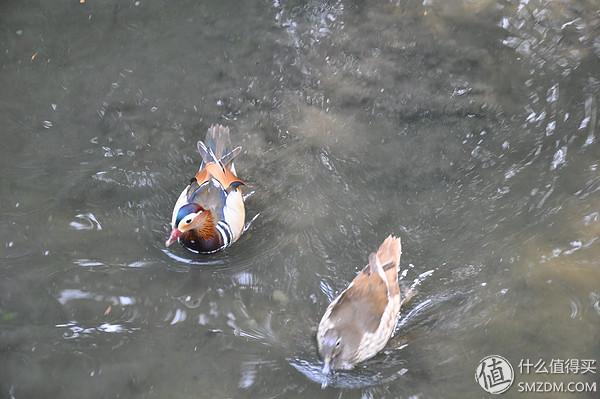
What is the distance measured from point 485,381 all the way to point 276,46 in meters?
3.99

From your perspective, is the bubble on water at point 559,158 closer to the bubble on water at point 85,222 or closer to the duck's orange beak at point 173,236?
the duck's orange beak at point 173,236

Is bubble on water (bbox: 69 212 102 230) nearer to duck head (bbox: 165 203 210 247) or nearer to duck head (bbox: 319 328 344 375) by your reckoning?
duck head (bbox: 165 203 210 247)

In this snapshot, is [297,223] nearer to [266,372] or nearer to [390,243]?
[390,243]

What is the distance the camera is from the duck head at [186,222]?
5641 millimetres

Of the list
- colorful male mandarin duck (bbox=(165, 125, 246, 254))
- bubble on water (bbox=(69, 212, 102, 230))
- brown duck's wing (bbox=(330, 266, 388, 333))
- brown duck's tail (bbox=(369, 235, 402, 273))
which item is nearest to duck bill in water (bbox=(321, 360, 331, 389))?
brown duck's wing (bbox=(330, 266, 388, 333))

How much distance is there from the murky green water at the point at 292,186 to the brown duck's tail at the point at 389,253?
0.31 m

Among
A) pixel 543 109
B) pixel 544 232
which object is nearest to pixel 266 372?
pixel 544 232

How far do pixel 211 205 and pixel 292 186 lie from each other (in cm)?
71

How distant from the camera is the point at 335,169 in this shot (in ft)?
20.5

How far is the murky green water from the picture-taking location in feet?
16.4

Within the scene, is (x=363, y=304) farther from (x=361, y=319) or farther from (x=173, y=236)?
(x=173, y=236)

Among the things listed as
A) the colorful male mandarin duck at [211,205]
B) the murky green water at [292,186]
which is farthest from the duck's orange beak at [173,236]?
the murky green water at [292,186]

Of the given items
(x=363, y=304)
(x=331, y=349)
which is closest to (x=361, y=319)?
(x=363, y=304)

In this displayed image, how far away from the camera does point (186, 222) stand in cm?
569
